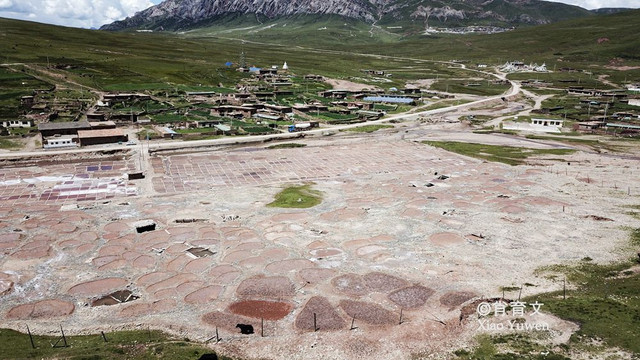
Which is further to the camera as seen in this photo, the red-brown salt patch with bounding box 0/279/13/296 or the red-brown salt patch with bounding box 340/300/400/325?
the red-brown salt patch with bounding box 0/279/13/296

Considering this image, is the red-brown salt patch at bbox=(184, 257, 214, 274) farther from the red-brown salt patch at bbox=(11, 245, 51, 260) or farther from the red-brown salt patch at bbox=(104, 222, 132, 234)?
the red-brown salt patch at bbox=(11, 245, 51, 260)

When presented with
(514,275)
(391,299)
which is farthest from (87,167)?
(514,275)

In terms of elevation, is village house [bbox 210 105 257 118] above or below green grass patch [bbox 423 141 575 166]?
above

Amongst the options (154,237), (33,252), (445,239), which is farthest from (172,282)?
(445,239)

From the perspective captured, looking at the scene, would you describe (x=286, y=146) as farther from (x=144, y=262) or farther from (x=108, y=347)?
(x=108, y=347)

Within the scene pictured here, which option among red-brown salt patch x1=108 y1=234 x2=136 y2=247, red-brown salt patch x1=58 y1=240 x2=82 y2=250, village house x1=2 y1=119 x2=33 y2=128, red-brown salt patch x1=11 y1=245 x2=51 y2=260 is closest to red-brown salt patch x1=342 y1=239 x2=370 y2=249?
red-brown salt patch x1=108 y1=234 x2=136 y2=247

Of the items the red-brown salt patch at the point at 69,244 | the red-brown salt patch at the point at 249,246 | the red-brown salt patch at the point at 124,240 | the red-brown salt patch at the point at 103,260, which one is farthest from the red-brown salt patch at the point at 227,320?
the red-brown salt patch at the point at 69,244
